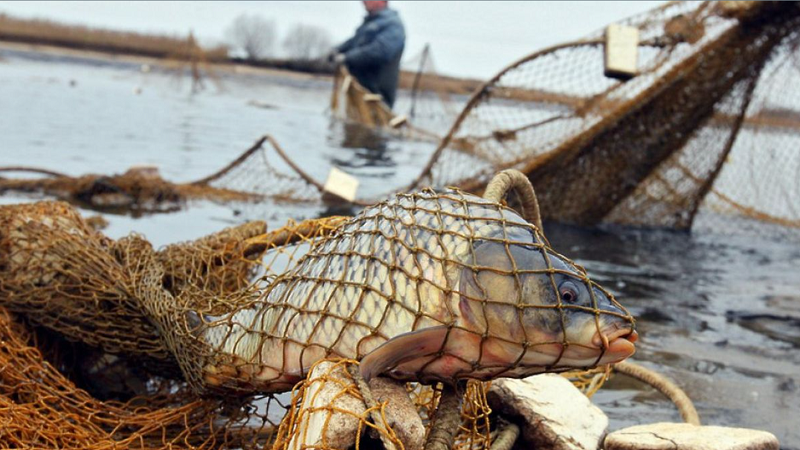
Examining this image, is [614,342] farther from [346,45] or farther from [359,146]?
[346,45]

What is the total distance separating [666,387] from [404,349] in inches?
86.0

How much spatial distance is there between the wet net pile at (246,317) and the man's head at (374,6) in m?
13.6

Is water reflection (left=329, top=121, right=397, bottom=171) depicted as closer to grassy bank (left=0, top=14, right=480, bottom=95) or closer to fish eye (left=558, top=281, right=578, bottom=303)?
fish eye (left=558, top=281, right=578, bottom=303)

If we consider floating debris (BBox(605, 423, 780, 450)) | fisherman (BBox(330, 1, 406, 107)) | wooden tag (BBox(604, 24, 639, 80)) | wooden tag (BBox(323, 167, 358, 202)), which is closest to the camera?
floating debris (BBox(605, 423, 780, 450))

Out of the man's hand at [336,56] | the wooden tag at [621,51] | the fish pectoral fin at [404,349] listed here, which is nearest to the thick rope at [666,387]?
the fish pectoral fin at [404,349]

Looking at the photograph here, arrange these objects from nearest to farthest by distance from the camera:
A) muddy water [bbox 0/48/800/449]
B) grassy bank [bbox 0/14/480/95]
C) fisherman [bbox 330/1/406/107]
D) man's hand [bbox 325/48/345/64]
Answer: muddy water [bbox 0/48/800/449]
fisherman [bbox 330/1/406/107]
man's hand [bbox 325/48/345/64]
grassy bank [bbox 0/14/480/95]

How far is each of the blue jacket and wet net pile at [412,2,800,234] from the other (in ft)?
31.9

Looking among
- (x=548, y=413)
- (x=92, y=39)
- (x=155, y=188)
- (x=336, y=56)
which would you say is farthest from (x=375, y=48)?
(x=92, y=39)

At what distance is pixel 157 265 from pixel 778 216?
813 cm

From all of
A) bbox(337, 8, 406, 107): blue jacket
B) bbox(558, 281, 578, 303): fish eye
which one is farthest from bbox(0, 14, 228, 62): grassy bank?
bbox(558, 281, 578, 303): fish eye

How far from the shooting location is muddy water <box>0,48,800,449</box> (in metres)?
4.27

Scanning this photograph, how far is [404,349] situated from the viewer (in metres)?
2.26

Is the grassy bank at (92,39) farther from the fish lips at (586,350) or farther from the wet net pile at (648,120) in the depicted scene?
the fish lips at (586,350)

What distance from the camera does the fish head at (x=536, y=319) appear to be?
2244 millimetres
